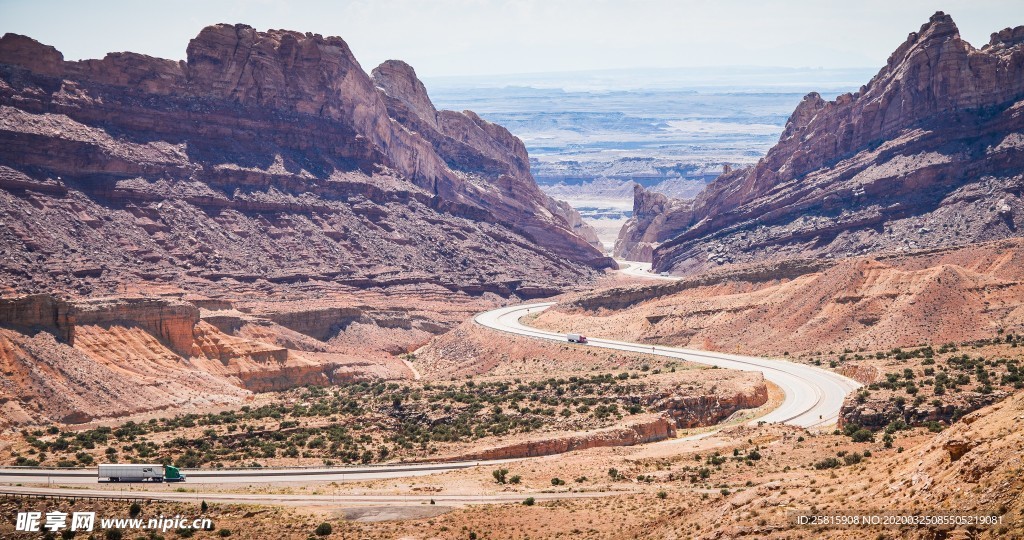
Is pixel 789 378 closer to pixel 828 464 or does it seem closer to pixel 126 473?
pixel 828 464

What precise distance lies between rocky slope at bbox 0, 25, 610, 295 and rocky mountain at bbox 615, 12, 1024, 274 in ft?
72.0

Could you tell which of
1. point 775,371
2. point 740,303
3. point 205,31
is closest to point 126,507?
point 775,371

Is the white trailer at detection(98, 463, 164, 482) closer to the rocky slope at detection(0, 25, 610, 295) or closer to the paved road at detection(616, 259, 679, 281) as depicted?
the rocky slope at detection(0, 25, 610, 295)

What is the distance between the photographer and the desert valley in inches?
1731

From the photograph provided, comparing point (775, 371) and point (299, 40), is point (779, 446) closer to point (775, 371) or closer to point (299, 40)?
point (775, 371)

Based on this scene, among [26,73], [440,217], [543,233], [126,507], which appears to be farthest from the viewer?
[543,233]

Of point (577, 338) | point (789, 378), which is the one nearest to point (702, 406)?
point (789, 378)

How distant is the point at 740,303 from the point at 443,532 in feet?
207

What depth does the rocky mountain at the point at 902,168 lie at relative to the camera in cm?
12838

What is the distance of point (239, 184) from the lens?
126 metres

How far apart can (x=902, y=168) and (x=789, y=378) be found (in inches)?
2741

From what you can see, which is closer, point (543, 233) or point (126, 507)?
point (126, 507)

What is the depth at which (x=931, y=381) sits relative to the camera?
5869cm

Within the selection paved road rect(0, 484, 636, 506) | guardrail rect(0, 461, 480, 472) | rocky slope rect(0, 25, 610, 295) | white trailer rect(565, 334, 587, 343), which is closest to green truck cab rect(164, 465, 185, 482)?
paved road rect(0, 484, 636, 506)
